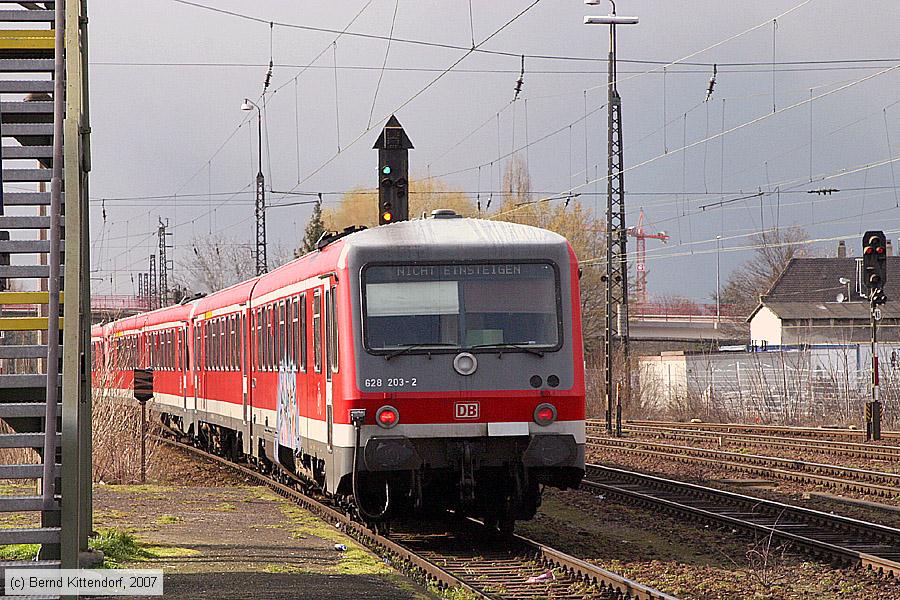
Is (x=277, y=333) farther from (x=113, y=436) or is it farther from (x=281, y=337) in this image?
(x=113, y=436)

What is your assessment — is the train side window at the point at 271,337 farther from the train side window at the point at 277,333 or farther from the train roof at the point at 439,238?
the train roof at the point at 439,238

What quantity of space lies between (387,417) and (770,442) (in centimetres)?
1600

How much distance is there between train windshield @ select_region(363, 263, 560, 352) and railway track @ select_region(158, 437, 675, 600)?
1901 mm

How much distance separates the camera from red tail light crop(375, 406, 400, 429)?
11.8 metres

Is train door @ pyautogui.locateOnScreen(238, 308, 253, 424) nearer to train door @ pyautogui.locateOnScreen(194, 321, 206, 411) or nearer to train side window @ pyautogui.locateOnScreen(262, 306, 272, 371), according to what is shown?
train side window @ pyautogui.locateOnScreen(262, 306, 272, 371)

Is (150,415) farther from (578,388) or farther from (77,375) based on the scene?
(77,375)

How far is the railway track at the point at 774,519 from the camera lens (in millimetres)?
11742

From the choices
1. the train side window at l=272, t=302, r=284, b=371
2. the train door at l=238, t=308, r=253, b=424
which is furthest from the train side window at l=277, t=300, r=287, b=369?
the train door at l=238, t=308, r=253, b=424

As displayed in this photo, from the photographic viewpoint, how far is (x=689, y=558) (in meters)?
12.0

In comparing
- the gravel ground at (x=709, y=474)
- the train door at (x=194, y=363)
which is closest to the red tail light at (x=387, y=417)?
the gravel ground at (x=709, y=474)

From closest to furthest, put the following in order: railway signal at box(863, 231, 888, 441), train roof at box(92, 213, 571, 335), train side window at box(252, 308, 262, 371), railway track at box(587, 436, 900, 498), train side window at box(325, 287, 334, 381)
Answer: train roof at box(92, 213, 571, 335) → train side window at box(325, 287, 334, 381) → railway track at box(587, 436, 900, 498) → train side window at box(252, 308, 262, 371) → railway signal at box(863, 231, 888, 441)

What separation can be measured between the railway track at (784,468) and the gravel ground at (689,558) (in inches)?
147

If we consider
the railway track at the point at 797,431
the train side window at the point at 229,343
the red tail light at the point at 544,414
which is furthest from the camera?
the railway track at the point at 797,431

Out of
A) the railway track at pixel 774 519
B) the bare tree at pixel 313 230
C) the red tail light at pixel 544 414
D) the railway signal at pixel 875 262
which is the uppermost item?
the bare tree at pixel 313 230
